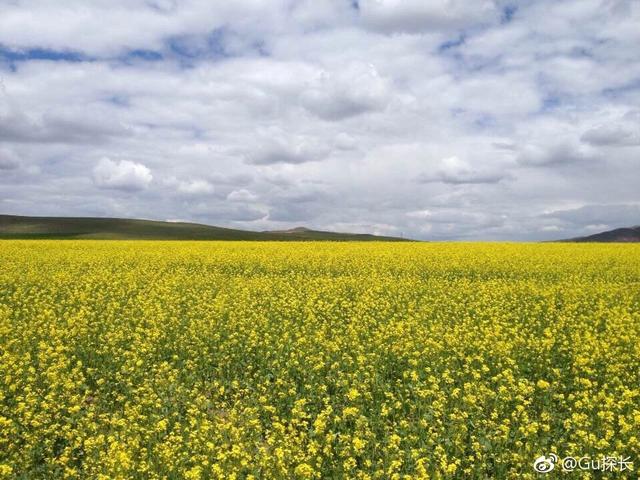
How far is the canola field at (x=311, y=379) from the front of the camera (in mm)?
6797

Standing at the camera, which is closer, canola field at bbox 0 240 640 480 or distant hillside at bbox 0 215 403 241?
canola field at bbox 0 240 640 480

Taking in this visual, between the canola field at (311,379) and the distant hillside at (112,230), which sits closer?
the canola field at (311,379)

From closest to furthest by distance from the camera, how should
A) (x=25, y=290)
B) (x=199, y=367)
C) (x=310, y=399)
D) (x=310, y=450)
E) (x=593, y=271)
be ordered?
(x=310, y=450) < (x=310, y=399) < (x=199, y=367) < (x=25, y=290) < (x=593, y=271)

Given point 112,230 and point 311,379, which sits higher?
point 112,230

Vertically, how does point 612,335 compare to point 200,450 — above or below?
above

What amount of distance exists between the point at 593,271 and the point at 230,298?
685 inches

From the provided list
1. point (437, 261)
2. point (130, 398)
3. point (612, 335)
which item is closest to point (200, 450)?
point (130, 398)

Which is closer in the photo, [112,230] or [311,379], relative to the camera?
[311,379]

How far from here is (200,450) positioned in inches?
278

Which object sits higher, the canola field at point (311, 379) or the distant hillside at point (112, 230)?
the distant hillside at point (112, 230)

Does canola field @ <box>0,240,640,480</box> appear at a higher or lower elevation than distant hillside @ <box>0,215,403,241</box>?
lower

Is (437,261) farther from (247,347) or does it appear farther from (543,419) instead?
(543,419)

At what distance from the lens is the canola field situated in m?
6.80

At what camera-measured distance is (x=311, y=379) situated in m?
9.72
